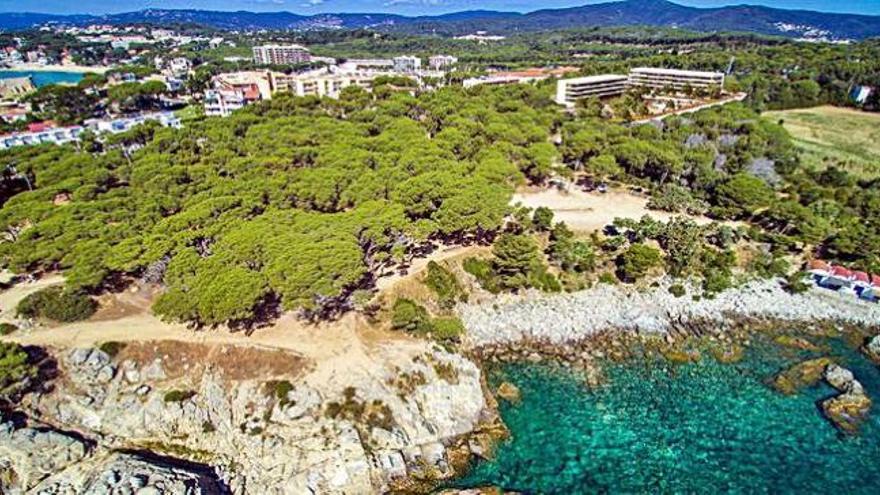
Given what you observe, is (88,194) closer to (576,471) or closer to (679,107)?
(576,471)

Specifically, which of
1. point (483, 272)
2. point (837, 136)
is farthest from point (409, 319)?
point (837, 136)

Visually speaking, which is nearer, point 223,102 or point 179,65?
point 223,102

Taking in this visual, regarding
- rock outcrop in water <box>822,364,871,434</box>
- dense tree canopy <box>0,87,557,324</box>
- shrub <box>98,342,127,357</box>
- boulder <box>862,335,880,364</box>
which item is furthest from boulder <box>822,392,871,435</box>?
shrub <box>98,342,127,357</box>

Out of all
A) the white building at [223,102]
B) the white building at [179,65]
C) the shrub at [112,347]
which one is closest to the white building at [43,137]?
the white building at [223,102]

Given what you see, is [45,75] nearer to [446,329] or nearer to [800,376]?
[446,329]

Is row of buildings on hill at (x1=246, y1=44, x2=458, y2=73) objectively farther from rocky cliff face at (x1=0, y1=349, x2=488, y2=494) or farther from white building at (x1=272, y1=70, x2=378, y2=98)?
rocky cliff face at (x1=0, y1=349, x2=488, y2=494)
